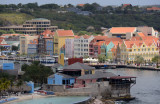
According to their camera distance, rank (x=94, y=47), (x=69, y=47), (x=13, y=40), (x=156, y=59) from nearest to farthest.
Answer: (x=156, y=59), (x=94, y=47), (x=69, y=47), (x=13, y=40)

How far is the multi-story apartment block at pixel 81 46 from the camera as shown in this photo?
248ft

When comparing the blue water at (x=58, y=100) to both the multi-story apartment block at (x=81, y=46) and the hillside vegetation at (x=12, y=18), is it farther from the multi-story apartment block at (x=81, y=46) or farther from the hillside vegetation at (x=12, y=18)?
the hillside vegetation at (x=12, y=18)

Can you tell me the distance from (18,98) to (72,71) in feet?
19.0

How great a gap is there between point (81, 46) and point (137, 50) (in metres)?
7.97

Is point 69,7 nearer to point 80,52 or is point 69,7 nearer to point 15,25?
point 15,25

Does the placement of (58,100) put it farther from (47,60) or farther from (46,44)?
(46,44)

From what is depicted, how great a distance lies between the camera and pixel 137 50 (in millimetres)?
70375

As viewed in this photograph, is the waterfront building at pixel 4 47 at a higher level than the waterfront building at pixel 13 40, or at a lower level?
lower

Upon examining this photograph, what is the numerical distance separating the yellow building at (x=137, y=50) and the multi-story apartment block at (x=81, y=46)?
21.2 feet

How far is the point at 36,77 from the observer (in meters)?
41.6

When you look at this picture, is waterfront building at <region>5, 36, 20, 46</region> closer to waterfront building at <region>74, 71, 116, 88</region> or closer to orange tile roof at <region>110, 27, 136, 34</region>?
orange tile roof at <region>110, 27, 136, 34</region>

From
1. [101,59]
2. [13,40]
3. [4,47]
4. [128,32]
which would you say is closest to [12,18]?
[13,40]

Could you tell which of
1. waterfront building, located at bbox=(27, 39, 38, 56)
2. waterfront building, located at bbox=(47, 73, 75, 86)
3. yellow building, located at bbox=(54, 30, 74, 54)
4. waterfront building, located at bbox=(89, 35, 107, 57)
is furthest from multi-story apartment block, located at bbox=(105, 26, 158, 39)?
waterfront building, located at bbox=(47, 73, 75, 86)

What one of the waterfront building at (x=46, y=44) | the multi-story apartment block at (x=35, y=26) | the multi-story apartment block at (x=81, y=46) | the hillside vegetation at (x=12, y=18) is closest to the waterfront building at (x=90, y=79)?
the multi-story apartment block at (x=81, y=46)
